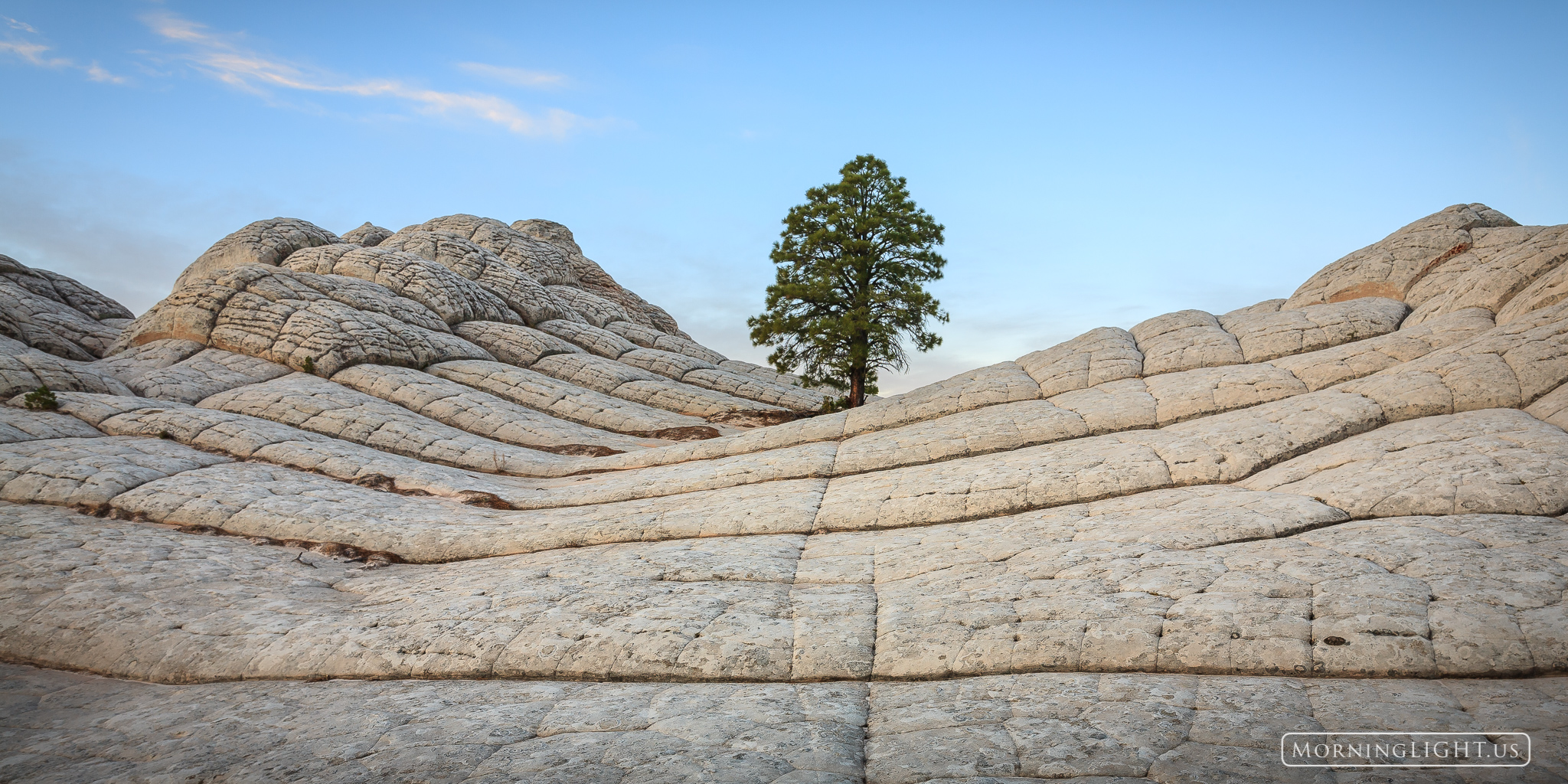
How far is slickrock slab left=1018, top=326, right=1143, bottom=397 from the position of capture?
21.2 metres

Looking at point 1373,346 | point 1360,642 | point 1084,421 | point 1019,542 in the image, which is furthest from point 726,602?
point 1373,346

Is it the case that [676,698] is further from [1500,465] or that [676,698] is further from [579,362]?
[579,362]

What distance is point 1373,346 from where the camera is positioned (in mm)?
18094

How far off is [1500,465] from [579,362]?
33275 mm

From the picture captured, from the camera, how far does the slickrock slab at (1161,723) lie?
6.40 metres

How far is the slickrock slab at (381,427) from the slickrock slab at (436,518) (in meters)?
5.28

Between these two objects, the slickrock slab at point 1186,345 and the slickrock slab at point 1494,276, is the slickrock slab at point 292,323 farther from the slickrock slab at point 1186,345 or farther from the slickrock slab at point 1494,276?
the slickrock slab at point 1494,276

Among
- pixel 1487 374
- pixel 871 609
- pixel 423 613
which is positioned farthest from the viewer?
pixel 1487 374

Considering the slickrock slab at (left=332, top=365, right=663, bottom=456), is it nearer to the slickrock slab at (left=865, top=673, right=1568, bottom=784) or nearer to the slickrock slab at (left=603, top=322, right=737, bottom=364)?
the slickrock slab at (left=603, top=322, right=737, bottom=364)

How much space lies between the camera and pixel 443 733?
793 centimetres

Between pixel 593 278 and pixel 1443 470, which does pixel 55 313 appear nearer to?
pixel 593 278

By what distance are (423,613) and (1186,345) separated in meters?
20.5

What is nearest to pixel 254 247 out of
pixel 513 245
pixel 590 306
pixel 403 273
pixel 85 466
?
pixel 403 273

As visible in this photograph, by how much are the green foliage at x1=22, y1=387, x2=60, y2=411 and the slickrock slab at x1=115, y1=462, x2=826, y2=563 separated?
23.7ft
